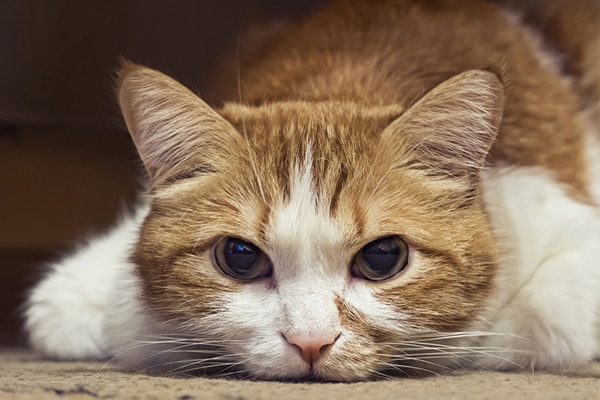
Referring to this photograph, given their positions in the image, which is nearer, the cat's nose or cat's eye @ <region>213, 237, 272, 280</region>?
the cat's nose

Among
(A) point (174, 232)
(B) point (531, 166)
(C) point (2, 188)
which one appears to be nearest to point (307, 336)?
(A) point (174, 232)

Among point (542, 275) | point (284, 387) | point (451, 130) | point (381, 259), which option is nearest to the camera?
point (284, 387)

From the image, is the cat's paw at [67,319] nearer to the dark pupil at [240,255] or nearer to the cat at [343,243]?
the cat at [343,243]

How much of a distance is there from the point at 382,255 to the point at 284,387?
0.31 metres

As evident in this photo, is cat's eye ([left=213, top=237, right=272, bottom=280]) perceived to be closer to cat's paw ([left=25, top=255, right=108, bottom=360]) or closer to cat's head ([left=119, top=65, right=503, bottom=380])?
cat's head ([left=119, top=65, right=503, bottom=380])

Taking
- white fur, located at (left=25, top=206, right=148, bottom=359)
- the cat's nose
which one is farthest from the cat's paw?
the cat's nose

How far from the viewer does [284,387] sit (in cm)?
132

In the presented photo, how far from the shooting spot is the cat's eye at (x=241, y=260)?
1.46 meters

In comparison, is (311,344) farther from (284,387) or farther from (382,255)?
(382,255)

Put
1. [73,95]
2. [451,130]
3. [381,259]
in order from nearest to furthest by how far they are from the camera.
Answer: [381,259]
[451,130]
[73,95]

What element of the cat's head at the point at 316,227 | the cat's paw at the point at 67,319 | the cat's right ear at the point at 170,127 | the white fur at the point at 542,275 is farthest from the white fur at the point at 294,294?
the cat's paw at the point at 67,319

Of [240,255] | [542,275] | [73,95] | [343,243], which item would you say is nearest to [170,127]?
[240,255]

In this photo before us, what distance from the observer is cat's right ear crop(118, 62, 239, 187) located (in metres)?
1.56

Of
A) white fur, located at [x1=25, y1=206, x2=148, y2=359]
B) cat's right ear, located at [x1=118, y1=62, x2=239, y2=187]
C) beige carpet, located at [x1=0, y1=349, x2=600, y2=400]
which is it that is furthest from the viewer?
white fur, located at [x1=25, y1=206, x2=148, y2=359]
